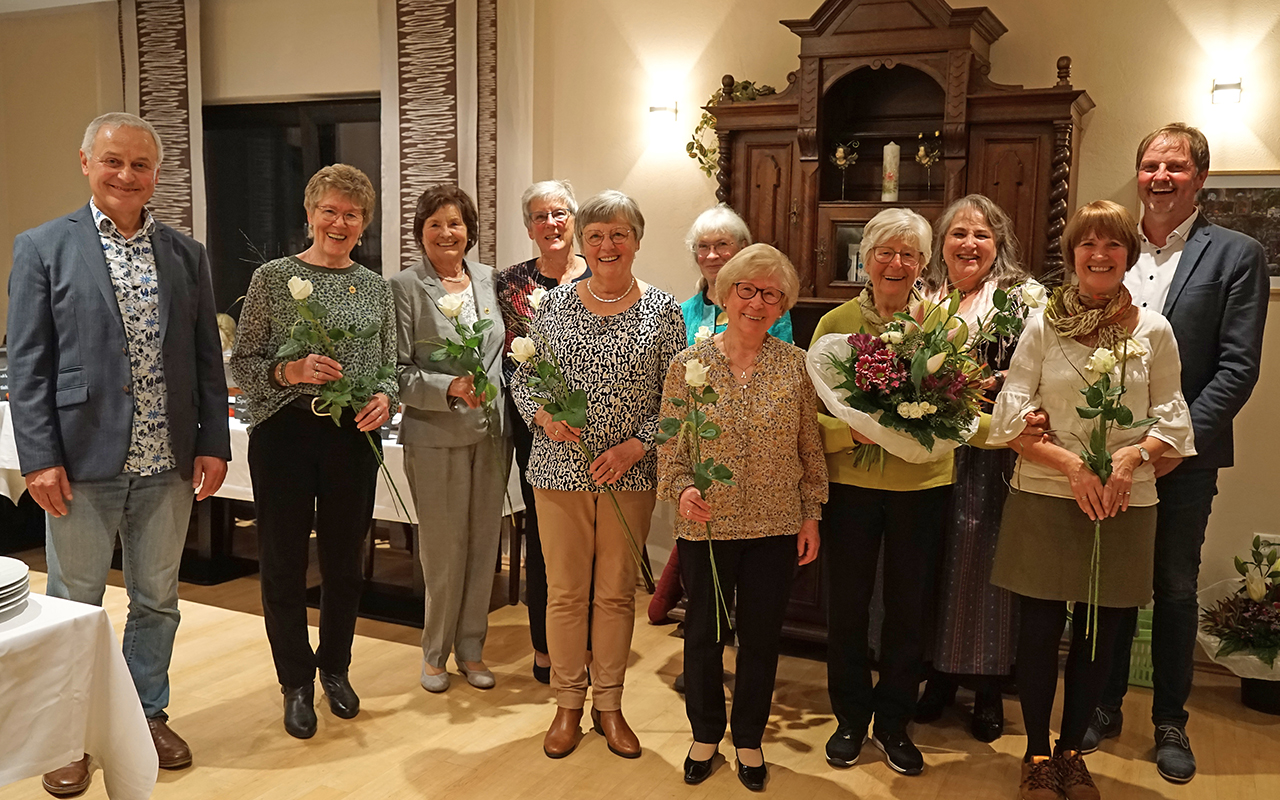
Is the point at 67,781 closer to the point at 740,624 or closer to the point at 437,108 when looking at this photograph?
the point at 740,624

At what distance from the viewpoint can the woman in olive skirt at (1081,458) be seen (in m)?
2.65

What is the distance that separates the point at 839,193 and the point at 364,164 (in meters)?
2.81

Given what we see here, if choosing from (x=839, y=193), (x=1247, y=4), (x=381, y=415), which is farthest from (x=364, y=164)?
(x=1247, y=4)

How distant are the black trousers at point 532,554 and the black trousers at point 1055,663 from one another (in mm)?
1598

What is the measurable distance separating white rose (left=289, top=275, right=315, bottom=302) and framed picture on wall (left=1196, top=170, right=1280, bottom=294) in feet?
10.6

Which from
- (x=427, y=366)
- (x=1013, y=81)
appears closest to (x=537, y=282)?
(x=427, y=366)

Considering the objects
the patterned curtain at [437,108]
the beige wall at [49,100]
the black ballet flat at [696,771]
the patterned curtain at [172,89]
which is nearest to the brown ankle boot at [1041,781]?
the black ballet flat at [696,771]

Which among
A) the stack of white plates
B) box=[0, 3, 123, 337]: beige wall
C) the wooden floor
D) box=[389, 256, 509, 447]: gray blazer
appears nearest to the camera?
the stack of white plates

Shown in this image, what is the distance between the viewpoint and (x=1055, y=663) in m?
2.82

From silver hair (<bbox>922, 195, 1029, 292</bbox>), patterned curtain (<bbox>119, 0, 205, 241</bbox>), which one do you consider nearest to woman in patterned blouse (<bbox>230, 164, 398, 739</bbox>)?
silver hair (<bbox>922, 195, 1029, 292</bbox>)

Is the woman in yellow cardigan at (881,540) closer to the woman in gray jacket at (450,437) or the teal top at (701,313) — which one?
the teal top at (701,313)

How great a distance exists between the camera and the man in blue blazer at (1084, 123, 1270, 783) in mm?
2979

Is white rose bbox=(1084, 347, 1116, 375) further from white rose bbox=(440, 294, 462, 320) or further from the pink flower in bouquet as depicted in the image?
white rose bbox=(440, 294, 462, 320)

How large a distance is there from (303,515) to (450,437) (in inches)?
21.7
